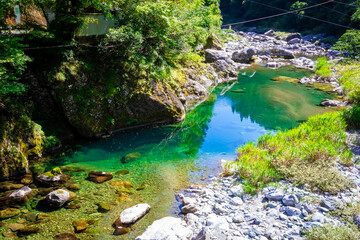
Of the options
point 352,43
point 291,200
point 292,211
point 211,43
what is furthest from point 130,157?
point 211,43

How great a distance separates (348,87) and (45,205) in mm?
18134

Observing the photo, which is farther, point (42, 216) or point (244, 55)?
point (244, 55)

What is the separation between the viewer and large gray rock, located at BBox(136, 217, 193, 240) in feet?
17.5

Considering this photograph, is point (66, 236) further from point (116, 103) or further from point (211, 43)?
point (211, 43)

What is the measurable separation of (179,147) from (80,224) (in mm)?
5636

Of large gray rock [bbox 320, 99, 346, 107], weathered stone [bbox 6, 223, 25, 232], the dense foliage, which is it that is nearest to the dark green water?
large gray rock [bbox 320, 99, 346, 107]

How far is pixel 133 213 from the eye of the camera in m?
6.31

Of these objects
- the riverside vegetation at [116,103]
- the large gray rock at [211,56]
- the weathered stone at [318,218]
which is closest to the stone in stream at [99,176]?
the riverside vegetation at [116,103]

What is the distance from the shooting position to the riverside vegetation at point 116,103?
741 cm

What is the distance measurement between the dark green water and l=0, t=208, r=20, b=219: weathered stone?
1047 mm

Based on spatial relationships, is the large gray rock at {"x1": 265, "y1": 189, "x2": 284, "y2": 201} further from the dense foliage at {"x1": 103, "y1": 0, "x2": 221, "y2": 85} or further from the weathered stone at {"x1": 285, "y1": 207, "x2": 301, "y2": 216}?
the dense foliage at {"x1": 103, "y1": 0, "x2": 221, "y2": 85}

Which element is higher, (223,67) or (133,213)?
(223,67)

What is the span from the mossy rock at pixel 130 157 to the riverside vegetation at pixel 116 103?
1.40 meters

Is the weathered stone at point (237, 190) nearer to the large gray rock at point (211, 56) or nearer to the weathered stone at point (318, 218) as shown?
the weathered stone at point (318, 218)
